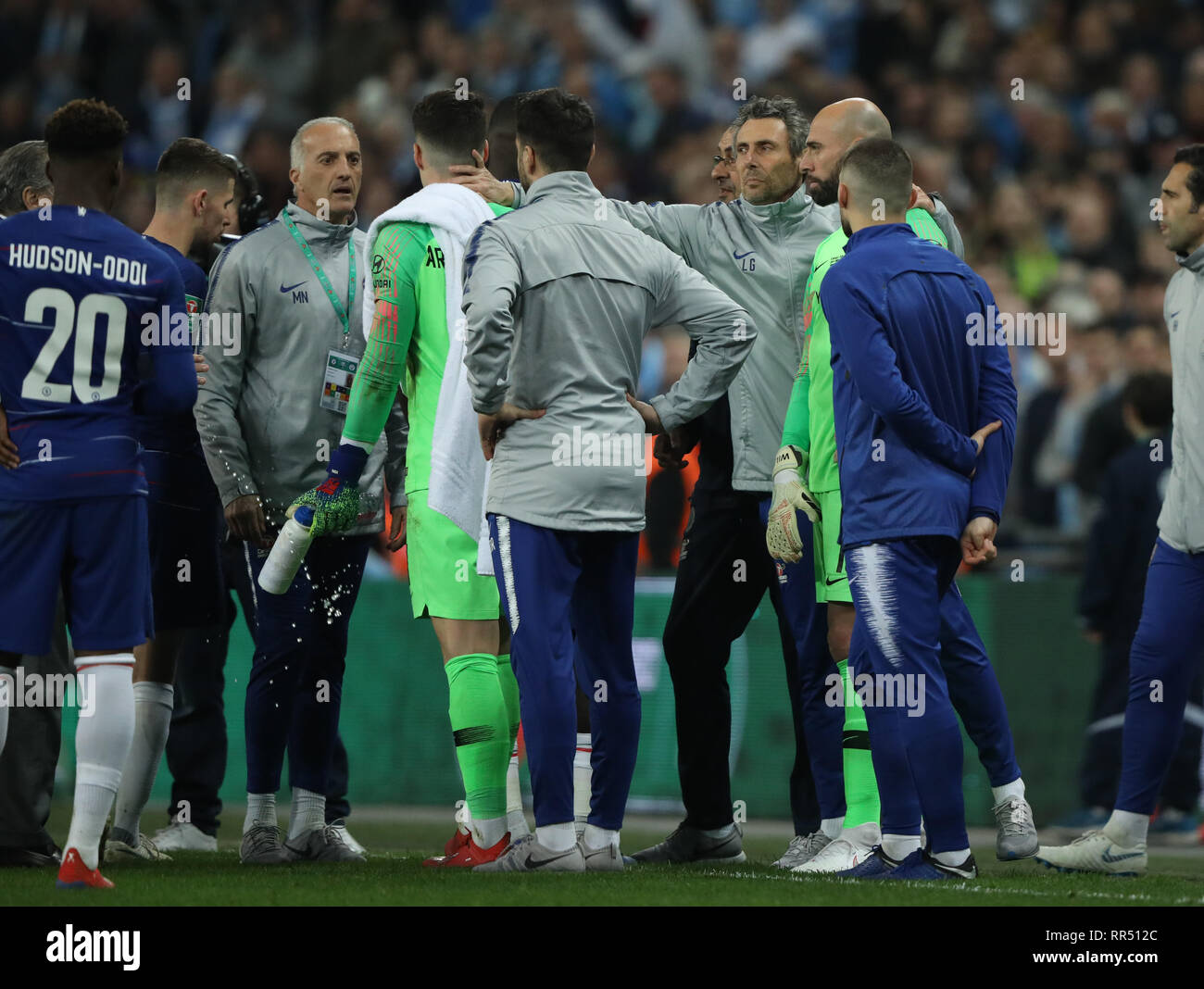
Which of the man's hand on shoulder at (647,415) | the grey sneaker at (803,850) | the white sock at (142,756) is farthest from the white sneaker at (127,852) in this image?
the man's hand on shoulder at (647,415)

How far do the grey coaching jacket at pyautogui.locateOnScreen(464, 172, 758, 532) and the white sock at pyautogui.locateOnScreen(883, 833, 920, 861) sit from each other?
126cm

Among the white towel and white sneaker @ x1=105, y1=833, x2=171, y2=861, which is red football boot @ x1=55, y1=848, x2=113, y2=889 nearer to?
white sneaker @ x1=105, y1=833, x2=171, y2=861

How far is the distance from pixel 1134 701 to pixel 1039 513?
19.3 ft

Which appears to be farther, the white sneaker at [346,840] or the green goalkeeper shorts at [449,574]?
the white sneaker at [346,840]

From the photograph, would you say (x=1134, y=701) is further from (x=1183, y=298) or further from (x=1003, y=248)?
(x=1003, y=248)

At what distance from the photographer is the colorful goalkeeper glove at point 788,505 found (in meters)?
6.08

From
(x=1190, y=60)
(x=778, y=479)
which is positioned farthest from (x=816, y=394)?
(x=1190, y=60)

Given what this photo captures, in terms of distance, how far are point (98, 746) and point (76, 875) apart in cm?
37

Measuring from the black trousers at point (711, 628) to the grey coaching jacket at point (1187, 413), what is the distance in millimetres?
1425

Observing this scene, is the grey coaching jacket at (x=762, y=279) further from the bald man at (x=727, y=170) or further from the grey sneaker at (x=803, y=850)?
the grey sneaker at (x=803, y=850)

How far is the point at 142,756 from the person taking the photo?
6.92 m

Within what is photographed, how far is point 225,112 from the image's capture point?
51.8 ft

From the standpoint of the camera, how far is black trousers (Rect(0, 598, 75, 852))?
20.9ft

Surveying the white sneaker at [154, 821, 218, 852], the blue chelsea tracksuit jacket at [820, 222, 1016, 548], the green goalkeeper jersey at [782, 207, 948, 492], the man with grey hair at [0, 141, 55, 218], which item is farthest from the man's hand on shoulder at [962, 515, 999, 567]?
the man with grey hair at [0, 141, 55, 218]
